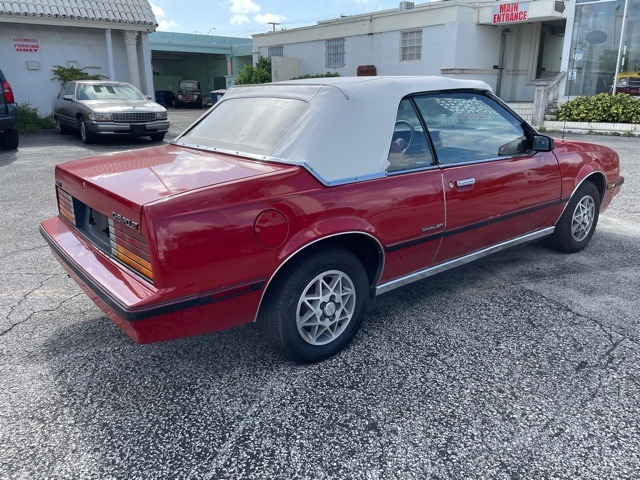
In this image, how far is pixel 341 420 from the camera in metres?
2.65

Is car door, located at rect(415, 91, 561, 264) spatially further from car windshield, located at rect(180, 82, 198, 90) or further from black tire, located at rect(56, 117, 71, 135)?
car windshield, located at rect(180, 82, 198, 90)

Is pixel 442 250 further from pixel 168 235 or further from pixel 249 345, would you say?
pixel 168 235

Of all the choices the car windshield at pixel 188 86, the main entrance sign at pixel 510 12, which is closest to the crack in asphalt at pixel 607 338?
the main entrance sign at pixel 510 12

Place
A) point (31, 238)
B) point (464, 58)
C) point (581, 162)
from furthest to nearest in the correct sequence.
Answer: point (464, 58)
point (31, 238)
point (581, 162)

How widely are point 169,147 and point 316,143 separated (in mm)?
1384

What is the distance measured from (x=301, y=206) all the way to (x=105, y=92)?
12.3 m

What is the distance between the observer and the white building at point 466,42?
65.8 ft

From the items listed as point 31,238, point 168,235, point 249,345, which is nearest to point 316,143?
point 168,235

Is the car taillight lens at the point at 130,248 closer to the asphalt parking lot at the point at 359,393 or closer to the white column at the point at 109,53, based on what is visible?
the asphalt parking lot at the point at 359,393

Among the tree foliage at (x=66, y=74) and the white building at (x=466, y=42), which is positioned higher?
the white building at (x=466, y=42)

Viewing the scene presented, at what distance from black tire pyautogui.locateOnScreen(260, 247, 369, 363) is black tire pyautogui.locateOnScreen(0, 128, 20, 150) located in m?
11.2

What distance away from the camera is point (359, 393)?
2.87 metres

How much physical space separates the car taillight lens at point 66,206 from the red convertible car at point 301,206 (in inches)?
0.8

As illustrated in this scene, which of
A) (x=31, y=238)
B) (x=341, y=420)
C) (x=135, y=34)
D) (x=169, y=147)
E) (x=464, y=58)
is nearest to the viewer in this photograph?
(x=341, y=420)
